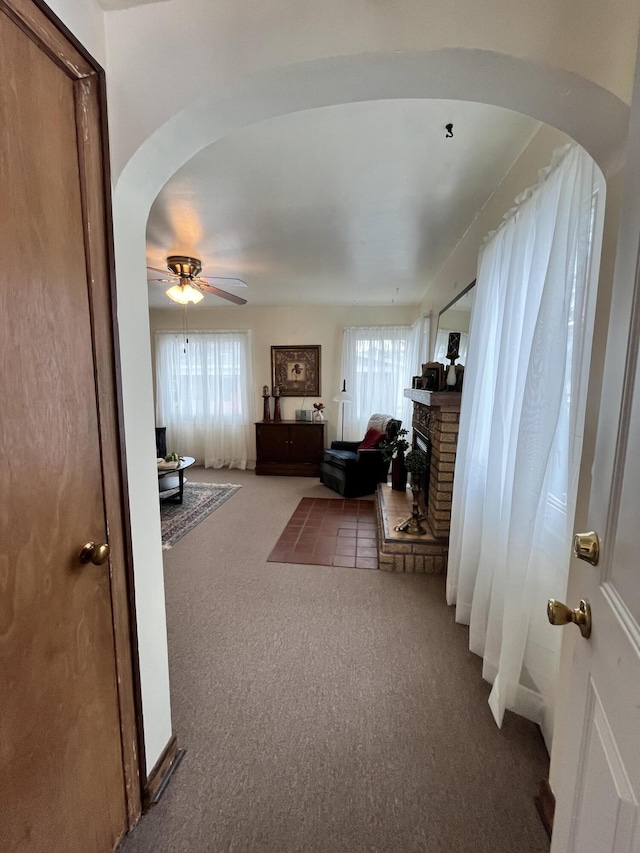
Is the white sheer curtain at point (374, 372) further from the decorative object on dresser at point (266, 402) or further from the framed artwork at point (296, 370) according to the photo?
the decorative object on dresser at point (266, 402)

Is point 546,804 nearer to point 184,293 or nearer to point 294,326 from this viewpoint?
point 184,293

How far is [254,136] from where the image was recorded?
1603mm

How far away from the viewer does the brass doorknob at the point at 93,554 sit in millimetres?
883

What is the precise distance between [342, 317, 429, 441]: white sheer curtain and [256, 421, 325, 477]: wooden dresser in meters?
0.56

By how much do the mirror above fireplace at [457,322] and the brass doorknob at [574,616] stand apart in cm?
180

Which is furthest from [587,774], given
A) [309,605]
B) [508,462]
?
[309,605]

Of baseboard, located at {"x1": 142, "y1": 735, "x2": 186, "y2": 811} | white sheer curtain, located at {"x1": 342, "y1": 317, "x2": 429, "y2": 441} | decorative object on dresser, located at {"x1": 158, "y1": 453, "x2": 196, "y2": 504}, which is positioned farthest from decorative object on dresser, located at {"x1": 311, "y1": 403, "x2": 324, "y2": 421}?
baseboard, located at {"x1": 142, "y1": 735, "x2": 186, "y2": 811}

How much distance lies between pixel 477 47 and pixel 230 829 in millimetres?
2269

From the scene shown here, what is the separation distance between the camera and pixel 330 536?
10.6ft

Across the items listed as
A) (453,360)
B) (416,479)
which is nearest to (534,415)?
(453,360)

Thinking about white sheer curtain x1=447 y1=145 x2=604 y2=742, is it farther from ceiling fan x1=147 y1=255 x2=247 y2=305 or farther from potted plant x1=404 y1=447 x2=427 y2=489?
ceiling fan x1=147 y1=255 x2=247 y2=305

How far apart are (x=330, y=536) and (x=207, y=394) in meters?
3.38

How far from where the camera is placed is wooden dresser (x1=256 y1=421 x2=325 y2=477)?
5.25 m

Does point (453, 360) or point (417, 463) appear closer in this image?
point (453, 360)
